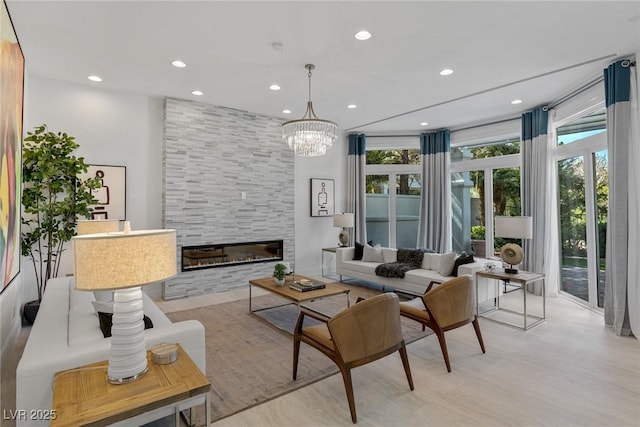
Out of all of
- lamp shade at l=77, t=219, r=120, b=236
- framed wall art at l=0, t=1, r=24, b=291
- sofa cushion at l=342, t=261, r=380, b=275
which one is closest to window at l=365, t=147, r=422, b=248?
sofa cushion at l=342, t=261, r=380, b=275

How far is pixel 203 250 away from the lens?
17.9 feet

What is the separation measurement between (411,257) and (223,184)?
3.38 metres

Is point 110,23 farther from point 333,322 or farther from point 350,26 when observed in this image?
point 333,322

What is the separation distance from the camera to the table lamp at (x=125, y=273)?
4.52 ft

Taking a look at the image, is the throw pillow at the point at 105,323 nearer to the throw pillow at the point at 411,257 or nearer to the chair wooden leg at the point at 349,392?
the chair wooden leg at the point at 349,392

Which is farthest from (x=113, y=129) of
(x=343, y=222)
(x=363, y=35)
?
(x=343, y=222)

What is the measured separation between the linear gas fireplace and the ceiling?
2445mm

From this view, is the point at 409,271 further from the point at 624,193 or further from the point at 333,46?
the point at 333,46

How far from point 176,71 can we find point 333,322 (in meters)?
3.62

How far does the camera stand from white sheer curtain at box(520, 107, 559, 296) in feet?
17.0

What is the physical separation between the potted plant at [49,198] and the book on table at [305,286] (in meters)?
2.83

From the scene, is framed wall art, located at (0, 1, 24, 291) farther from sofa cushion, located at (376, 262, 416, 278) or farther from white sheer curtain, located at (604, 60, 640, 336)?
white sheer curtain, located at (604, 60, 640, 336)

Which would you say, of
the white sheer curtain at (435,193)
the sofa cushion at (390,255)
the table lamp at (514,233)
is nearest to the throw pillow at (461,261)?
the table lamp at (514,233)

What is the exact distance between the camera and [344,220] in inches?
261
